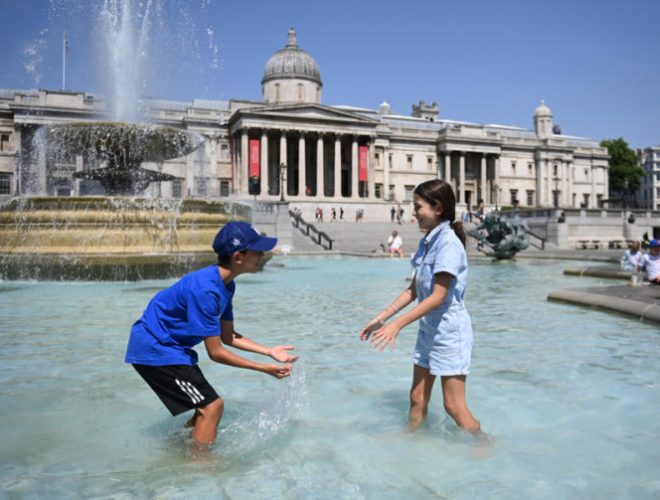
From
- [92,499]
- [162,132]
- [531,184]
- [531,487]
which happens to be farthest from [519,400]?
[531,184]

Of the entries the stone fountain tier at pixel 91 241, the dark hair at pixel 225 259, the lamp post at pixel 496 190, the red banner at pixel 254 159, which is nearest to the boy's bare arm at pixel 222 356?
the dark hair at pixel 225 259

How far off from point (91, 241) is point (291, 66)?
52.2 m

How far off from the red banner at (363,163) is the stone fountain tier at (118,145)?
142ft

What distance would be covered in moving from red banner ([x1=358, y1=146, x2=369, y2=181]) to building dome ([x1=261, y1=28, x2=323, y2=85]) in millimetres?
9050

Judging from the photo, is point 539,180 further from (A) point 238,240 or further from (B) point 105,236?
(A) point 238,240

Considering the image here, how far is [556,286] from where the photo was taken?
42.2 ft

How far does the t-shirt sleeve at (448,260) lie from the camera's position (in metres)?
3.32

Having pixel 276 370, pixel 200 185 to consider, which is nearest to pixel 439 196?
pixel 276 370

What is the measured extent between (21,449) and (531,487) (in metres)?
2.87

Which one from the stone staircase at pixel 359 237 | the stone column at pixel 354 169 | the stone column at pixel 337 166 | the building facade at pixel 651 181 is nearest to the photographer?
the stone staircase at pixel 359 237

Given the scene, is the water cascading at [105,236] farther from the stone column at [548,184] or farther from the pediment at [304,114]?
the stone column at [548,184]

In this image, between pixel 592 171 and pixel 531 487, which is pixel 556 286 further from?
pixel 592 171

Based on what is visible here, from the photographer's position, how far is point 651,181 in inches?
4579

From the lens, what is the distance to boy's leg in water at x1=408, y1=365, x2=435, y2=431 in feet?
12.0
